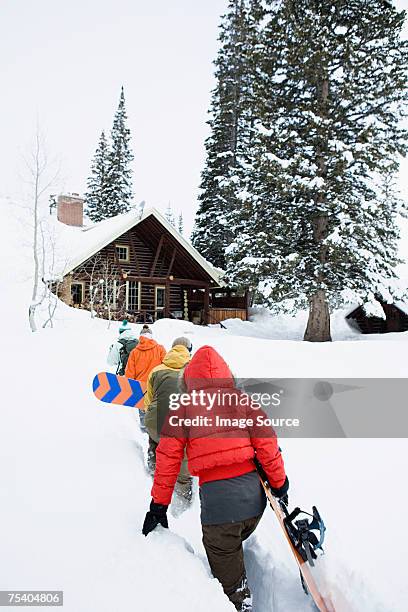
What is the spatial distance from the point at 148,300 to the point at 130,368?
19961 mm

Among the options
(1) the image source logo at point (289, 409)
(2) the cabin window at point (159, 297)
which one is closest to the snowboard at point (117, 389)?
(1) the image source logo at point (289, 409)

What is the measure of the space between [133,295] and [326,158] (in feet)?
46.0

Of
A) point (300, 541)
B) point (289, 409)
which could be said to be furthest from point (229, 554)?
point (289, 409)

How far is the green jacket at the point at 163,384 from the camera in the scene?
13.7 feet

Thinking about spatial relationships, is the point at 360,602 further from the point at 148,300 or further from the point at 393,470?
the point at 148,300

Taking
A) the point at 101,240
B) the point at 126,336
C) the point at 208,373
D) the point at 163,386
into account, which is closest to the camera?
the point at 208,373

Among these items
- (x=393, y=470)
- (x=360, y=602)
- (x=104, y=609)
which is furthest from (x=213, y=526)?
Answer: (x=393, y=470)

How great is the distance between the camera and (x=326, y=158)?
15.6m

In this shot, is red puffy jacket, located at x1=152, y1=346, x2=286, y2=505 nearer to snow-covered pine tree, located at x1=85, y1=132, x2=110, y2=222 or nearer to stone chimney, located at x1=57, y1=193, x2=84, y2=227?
stone chimney, located at x1=57, y1=193, x2=84, y2=227

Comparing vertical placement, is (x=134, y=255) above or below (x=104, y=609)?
above

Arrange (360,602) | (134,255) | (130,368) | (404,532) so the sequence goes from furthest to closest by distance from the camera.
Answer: (134,255), (130,368), (404,532), (360,602)

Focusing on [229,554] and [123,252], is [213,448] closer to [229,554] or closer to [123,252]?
[229,554]

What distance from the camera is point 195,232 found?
→ 3056 centimetres

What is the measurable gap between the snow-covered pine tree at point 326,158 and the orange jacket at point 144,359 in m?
9.91
